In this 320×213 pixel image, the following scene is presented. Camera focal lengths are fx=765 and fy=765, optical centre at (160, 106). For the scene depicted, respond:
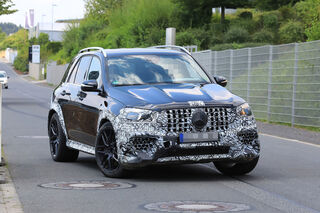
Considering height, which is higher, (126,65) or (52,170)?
(126,65)

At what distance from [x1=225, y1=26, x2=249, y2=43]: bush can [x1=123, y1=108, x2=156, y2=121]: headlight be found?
3457 centimetres

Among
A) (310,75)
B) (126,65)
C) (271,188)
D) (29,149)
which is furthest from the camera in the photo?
(310,75)

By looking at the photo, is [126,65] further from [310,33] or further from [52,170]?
[310,33]

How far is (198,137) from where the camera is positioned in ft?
28.9

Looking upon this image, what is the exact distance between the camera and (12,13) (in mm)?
33781

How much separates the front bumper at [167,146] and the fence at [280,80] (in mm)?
10464

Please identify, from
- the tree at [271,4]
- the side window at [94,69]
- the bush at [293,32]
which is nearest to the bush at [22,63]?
the tree at [271,4]

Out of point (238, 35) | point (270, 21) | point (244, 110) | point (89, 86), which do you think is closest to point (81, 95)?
point (89, 86)

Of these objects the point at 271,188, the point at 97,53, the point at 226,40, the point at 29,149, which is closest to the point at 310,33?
the point at 29,149

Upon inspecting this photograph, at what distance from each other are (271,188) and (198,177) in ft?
4.08

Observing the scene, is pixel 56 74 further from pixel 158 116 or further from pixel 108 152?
pixel 158 116

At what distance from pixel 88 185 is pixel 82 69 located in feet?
9.50

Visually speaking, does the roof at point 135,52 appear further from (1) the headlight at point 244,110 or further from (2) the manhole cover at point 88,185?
(2) the manhole cover at point 88,185

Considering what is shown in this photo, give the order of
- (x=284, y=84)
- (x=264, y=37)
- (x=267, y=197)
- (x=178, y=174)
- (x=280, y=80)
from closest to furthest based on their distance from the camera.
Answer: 1. (x=267, y=197)
2. (x=178, y=174)
3. (x=284, y=84)
4. (x=280, y=80)
5. (x=264, y=37)
